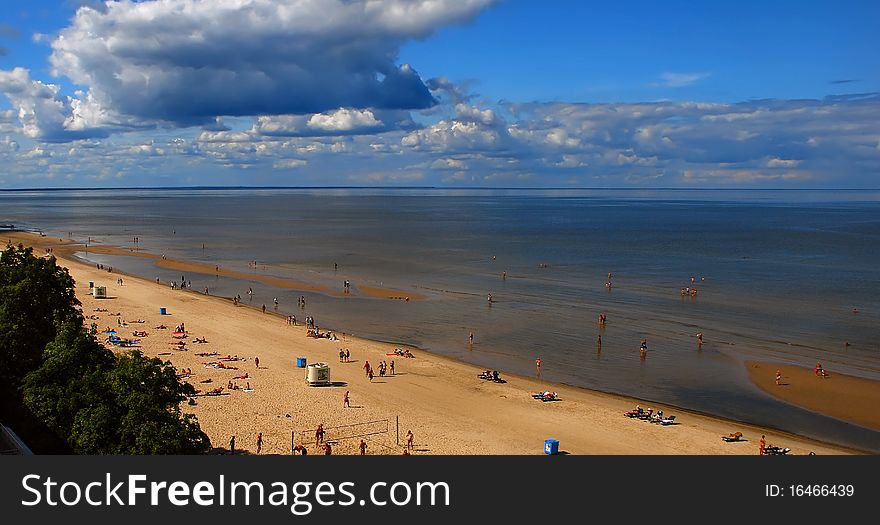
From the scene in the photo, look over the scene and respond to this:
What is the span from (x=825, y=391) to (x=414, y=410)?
22720 mm

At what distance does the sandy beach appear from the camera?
28.7 m

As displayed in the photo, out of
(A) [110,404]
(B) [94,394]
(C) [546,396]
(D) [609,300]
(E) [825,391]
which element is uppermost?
(B) [94,394]

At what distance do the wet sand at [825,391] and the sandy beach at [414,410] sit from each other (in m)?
1.12

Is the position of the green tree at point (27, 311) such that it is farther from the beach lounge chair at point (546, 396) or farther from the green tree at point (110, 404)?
the beach lounge chair at point (546, 396)

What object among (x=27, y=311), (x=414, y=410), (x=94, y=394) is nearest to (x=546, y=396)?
(x=414, y=410)

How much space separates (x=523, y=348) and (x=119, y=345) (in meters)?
25.5

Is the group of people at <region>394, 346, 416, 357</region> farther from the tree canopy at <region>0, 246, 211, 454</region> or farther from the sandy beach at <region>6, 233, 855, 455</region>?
the tree canopy at <region>0, 246, 211, 454</region>

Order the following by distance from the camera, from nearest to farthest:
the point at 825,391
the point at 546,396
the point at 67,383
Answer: the point at 67,383, the point at 546,396, the point at 825,391

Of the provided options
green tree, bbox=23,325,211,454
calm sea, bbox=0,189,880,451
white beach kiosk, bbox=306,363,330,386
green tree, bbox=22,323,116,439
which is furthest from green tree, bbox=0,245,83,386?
calm sea, bbox=0,189,880,451

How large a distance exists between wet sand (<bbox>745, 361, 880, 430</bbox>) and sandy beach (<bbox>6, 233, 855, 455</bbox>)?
112 centimetres

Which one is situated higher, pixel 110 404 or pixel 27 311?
pixel 27 311

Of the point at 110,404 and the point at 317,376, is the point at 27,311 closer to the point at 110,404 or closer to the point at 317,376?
the point at 110,404

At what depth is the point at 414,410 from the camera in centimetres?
3306
